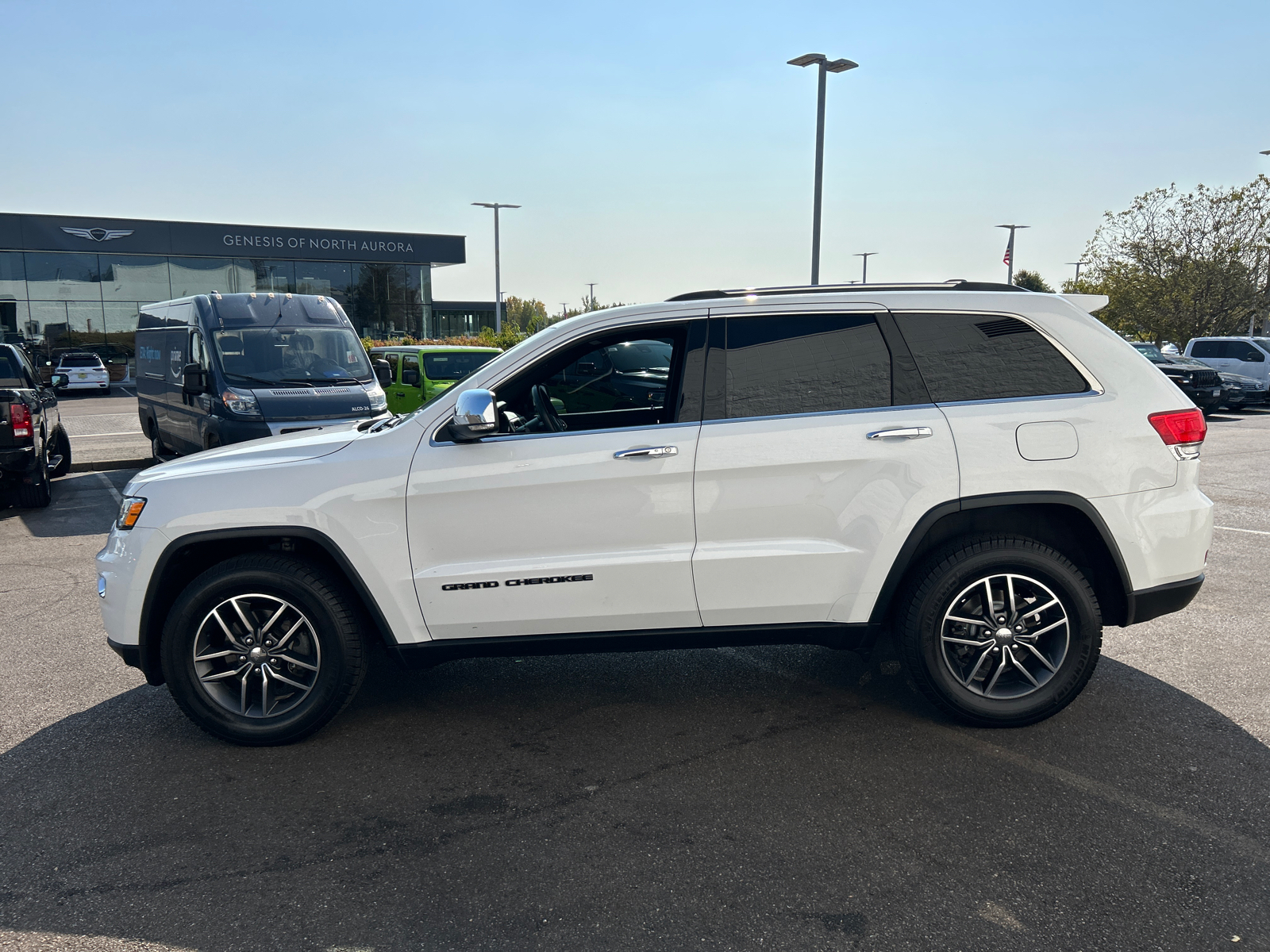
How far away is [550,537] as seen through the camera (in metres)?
3.94

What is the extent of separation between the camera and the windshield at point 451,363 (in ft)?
48.3

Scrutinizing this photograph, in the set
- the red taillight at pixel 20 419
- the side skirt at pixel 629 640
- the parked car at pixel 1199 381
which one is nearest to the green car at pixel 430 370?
the red taillight at pixel 20 419

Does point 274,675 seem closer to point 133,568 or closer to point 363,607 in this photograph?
point 363,607

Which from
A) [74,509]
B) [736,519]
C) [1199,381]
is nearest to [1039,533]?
[736,519]

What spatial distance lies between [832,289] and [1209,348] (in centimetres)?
2474

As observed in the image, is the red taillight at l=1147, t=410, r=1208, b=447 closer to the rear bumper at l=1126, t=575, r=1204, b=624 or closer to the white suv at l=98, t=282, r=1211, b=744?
the white suv at l=98, t=282, r=1211, b=744

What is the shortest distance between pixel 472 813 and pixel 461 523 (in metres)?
1.13

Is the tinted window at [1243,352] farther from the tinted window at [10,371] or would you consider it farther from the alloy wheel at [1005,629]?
the tinted window at [10,371]

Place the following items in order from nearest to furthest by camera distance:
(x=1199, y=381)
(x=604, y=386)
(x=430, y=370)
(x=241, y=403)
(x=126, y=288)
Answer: (x=604, y=386), (x=241, y=403), (x=430, y=370), (x=1199, y=381), (x=126, y=288)

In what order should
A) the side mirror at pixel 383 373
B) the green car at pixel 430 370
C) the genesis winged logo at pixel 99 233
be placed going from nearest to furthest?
the side mirror at pixel 383 373 < the green car at pixel 430 370 < the genesis winged logo at pixel 99 233

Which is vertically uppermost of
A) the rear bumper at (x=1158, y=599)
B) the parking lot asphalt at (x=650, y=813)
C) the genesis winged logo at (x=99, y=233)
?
the genesis winged logo at (x=99, y=233)

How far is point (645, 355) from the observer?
447 centimetres

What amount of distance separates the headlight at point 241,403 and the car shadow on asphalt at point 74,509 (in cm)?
162

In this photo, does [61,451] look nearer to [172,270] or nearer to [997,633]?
[997,633]
